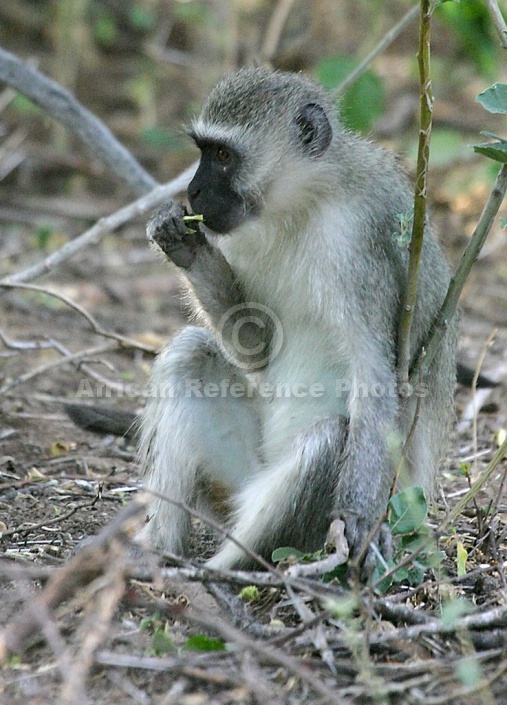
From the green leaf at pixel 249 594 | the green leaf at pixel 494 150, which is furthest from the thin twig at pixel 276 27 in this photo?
the green leaf at pixel 249 594

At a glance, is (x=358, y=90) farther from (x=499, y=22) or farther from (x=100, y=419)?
(x=499, y=22)

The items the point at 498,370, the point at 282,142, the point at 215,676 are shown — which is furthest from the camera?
the point at 498,370

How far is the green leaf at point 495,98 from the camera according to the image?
149 inches

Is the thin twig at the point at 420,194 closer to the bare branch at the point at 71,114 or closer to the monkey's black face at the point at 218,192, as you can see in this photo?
the monkey's black face at the point at 218,192

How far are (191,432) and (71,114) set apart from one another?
9.97 ft

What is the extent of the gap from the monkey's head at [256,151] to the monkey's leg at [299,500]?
1073 mm

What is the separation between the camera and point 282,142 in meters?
4.53

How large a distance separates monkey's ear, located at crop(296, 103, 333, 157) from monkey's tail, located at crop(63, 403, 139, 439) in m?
1.95

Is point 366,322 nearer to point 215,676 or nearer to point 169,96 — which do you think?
point 215,676

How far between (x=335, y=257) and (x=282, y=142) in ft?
2.13

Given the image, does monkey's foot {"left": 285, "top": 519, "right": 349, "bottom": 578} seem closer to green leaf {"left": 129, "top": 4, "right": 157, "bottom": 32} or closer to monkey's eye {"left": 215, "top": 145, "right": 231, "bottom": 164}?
monkey's eye {"left": 215, "top": 145, "right": 231, "bottom": 164}

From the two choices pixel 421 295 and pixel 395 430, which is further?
pixel 421 295

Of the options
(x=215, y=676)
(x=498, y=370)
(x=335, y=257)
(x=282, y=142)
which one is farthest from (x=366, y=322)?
(x=498, y=370)

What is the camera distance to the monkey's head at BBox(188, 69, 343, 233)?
4.42m
